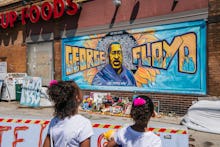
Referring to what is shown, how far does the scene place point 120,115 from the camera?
11641 mm

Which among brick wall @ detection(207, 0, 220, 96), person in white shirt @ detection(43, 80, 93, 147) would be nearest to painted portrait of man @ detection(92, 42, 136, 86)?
brick wall @ detection(207, 0, 220, 96)

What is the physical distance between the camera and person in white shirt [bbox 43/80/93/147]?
2.69 metres

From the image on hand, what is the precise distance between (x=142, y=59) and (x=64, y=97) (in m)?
10.1

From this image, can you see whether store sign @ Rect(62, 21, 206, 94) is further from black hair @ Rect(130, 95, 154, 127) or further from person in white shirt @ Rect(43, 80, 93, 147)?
person in white shirt @ Rect(43, 80, 93, 147)

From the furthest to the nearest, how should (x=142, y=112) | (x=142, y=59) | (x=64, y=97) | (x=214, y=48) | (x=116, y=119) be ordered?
(x=142, y=59) < (x=116, y=119) < (x=214, y=48) < (x=64, y=97) < (x=142, y=112)

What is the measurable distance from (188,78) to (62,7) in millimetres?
7256

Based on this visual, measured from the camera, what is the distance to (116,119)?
10945mm

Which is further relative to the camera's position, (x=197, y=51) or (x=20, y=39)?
(x=20, y=39)

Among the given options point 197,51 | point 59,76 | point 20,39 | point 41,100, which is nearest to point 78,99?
point 197,51

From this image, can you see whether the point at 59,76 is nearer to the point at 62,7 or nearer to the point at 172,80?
the point at 62,7

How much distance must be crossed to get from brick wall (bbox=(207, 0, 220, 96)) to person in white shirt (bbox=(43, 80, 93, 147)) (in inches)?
340

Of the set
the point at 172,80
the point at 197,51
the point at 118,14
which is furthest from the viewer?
the point at 118,14

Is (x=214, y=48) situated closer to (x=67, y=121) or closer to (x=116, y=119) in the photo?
(x=116, y=119)

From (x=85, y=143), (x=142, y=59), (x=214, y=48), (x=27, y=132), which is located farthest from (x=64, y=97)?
(x=142, y=59)
